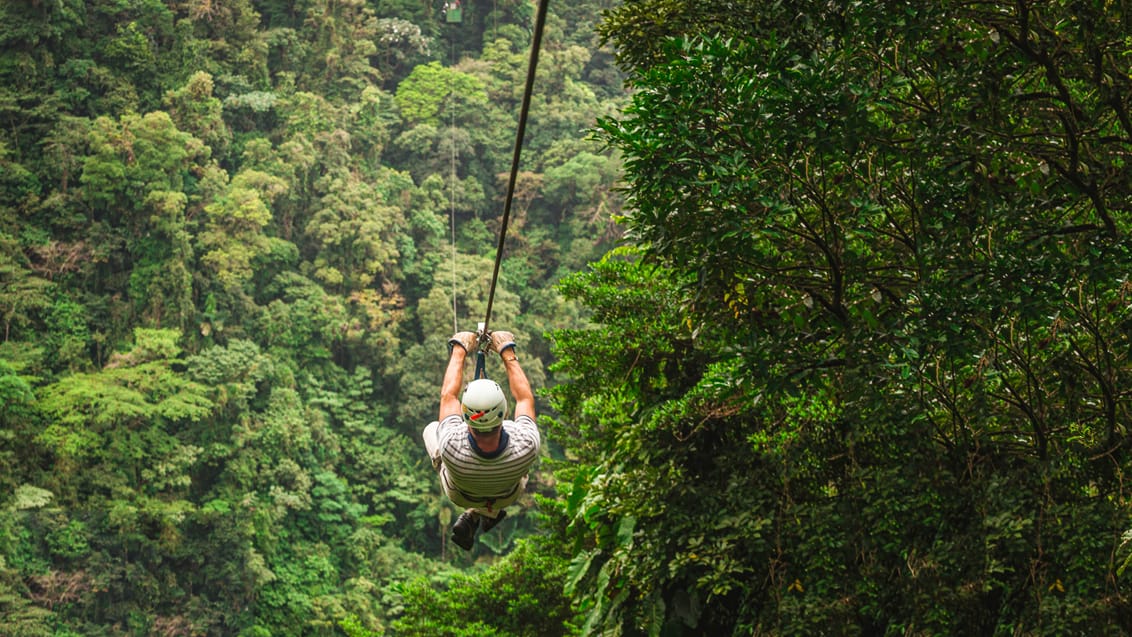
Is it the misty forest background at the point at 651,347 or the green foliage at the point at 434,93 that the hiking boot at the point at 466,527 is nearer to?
the misty forest background at the point at 651,347

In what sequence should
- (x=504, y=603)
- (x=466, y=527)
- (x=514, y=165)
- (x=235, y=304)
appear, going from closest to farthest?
(x=514, y=165) → (x=466, y=527) → (x=504, y=603) → (x=235, y=304)

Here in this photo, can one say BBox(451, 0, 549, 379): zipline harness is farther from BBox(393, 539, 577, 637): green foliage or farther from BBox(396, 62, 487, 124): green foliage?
BBox(396, 62, 487, 124): green foliage

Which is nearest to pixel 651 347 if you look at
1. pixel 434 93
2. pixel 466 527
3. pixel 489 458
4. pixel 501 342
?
pixel 466 527

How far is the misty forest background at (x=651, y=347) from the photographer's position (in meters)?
3.60

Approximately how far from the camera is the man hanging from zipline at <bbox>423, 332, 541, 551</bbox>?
3.36 m

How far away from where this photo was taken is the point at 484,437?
11.4 feet

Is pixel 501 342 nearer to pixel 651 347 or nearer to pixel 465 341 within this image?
pixel 465 341

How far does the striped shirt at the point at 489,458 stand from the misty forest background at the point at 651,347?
30.8 inches

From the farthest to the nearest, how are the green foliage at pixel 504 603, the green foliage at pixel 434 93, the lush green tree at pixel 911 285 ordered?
the green foliage at pixel 434 93
the green foliage at pixel 504 603
the lush green tree at pixel 911 285

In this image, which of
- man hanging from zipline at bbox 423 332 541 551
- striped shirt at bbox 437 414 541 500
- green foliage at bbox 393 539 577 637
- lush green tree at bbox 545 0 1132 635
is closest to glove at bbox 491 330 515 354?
man hanging from zipline at bbox 423 332 541 551

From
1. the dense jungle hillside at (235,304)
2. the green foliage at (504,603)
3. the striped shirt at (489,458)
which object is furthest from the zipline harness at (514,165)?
the dense jungle hillside at (235,304)

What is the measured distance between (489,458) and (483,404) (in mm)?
313

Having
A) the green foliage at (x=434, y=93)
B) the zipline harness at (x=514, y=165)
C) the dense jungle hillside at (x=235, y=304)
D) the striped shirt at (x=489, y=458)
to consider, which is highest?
the zipline harness at (x=514, y=165)

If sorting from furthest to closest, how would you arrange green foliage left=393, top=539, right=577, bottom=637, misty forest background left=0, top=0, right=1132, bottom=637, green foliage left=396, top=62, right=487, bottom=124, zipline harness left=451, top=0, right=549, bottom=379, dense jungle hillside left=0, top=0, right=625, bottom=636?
green foliage left=396, top=62, right=487, bottom=124, dense jungle hillside left=0, top=0, right=625, bottom=636, green foliage left=393, top=539, right=577, bottom=637, misty forest background left=0, top=0, right=1132, bottom=637, zipline harness left=451, top=0, right=549, bottom=379
